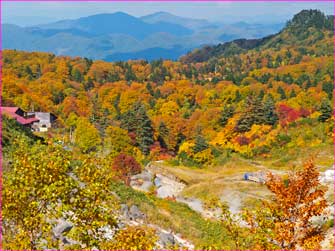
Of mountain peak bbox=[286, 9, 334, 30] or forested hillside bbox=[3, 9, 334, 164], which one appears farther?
mountain peak bbox=[286, 9, 334, 30]

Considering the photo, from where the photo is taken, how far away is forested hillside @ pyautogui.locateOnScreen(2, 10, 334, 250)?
24.0 ft

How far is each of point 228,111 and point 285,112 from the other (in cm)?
669

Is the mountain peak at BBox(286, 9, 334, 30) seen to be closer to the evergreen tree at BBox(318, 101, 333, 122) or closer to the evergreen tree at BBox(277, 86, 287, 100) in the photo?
the evergreen tree at BBox(277, 86, 287, 100)

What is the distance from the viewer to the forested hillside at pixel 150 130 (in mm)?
7312

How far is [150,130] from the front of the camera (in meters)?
47.6

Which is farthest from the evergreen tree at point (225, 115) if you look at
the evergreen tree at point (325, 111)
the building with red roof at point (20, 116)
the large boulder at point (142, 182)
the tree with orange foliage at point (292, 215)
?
the tree with orange foliage at point (292, 215)

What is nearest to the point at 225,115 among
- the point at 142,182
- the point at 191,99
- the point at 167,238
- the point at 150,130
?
the point at 150,130

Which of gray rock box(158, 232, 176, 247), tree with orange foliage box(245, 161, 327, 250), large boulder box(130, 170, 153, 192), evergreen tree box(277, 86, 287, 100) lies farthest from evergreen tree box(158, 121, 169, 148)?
tree with orange foliage box(245, 161, 327, 250)

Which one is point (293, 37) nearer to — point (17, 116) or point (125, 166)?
point (17, 116)

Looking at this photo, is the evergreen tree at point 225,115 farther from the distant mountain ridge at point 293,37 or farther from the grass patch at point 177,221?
the distant mountain ridge at point 293,37

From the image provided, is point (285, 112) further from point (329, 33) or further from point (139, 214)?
point (329, 33)

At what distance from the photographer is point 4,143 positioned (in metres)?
20.6

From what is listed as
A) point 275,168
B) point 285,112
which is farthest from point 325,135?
point 285,112

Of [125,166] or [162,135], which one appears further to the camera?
[162,135]
